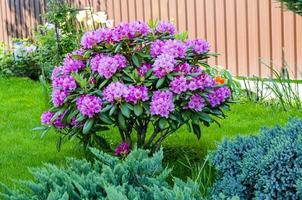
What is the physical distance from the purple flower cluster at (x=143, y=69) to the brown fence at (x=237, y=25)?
256 inches

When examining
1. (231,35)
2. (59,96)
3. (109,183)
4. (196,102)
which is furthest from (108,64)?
(231,35)

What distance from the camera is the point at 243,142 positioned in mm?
4219

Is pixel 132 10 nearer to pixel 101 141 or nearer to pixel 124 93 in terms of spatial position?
pixel 101 141

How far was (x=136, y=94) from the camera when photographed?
502cm

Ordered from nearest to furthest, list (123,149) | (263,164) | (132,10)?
(263,164)
(123,149)
(132,10)

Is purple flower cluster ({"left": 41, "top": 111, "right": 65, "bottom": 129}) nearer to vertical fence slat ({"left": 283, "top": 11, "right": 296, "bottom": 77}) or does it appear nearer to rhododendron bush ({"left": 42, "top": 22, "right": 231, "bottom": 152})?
rhododendron bush ({"left": 42, "top": 22, "right": 231, "bottom": 152})

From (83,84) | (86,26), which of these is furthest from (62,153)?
(86,26)

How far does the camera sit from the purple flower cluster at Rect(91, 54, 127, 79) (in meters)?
5.14

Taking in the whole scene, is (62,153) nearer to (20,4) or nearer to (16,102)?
(16,102)

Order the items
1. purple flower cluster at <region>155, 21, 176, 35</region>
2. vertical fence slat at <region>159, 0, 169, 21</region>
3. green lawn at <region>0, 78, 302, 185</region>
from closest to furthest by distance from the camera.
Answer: purple flower cluster at <region>155, 21, 176, 35</region> → green lawn at <region>0, 78, 302, 185</region> → vertical fence slat at <region>159, 0, 169, 21</region>

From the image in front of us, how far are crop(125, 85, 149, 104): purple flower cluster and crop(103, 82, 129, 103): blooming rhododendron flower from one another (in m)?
0.03

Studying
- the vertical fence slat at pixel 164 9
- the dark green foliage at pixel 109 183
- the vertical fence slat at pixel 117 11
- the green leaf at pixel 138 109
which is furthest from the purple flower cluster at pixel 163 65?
the vertical fence slat at pixel 117 11

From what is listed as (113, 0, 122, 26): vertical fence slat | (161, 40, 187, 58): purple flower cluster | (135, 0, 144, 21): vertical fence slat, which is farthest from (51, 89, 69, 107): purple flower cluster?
(113, 0, 122, 26): vertical fence slat

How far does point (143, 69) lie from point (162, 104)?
0.36m
